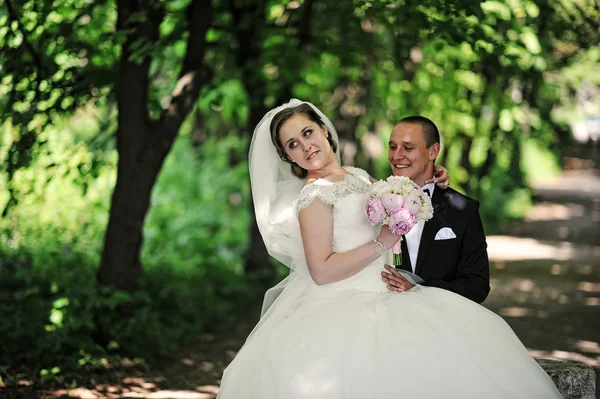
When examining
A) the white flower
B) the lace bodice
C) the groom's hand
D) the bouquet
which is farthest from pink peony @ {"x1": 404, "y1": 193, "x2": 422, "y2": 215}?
the groom's hand

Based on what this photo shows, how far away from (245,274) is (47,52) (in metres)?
4.94

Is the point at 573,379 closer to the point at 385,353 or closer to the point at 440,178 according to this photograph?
the point at 440,178

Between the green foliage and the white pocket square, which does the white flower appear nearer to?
the white pocket square

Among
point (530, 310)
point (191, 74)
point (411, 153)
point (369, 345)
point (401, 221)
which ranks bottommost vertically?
point (530, 310)

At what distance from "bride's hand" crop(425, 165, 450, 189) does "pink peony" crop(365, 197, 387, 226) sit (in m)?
0.94

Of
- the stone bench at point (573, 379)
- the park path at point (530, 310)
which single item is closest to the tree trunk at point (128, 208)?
the park path at point (530, 310)

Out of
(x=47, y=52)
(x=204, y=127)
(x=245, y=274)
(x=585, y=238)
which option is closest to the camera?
(x=47, y=52)

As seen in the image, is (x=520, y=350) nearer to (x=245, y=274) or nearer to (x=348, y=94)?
(x=245, y=274)

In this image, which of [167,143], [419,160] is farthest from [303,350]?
[167,143]

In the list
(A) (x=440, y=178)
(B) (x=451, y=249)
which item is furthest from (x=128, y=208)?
(B) (x=451, y=249)

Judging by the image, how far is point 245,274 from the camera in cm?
1210

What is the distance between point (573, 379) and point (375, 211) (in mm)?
1909

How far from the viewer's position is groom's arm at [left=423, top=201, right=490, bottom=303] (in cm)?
440

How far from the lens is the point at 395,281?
13.9 ft
